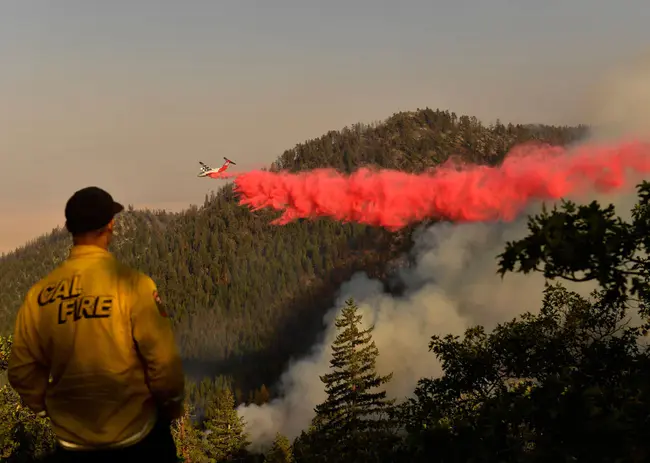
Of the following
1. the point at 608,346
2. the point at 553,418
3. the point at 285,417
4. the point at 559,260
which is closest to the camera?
the point at 559,260

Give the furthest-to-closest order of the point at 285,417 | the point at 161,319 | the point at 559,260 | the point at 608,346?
1. the point at 285,417
2. the point at 608,346
3. the point at 559,260
4. the point at 161,319

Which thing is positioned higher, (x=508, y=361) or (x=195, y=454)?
(x=195, y=454)

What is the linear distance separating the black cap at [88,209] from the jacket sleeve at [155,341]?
1.83ft

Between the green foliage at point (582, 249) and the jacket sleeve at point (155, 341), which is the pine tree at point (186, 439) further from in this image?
the jacket sleeve at point (155, 341)

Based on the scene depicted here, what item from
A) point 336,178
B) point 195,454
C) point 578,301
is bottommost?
point 578,301

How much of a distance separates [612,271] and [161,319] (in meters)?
7.27

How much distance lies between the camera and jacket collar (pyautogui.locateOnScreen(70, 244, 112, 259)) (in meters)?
4.17

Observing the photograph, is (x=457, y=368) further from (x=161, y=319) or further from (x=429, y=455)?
(x=161, y=319)

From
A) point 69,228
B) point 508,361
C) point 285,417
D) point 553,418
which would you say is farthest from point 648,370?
point 285,417

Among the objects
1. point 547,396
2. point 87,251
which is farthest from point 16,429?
point 87,251

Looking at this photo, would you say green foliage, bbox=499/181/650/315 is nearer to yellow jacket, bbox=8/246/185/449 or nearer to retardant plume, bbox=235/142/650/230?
yellow jacket, bbox=8/246/185/449

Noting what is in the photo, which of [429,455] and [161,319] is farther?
[429,455]

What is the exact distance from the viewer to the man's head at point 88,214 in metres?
4.22

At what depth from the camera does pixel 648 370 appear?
1243cm
